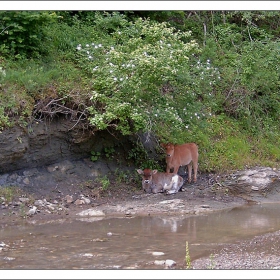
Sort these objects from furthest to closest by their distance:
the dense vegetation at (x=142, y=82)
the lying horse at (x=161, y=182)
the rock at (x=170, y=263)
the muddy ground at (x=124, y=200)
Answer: the lying horse at (x=161, y=182) < the dense vegetation at (x=142, y=82) < the muddy ground at (x=124, y=200) < the rock at (x=170, y=263)

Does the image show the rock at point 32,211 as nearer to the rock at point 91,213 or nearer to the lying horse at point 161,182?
the rock at point 91,213

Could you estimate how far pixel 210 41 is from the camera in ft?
63.5

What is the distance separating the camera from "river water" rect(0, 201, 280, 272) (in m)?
8.86

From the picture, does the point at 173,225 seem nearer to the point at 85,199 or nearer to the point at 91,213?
the point at 91,213

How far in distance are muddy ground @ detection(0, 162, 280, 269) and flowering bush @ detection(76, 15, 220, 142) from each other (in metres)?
1.67

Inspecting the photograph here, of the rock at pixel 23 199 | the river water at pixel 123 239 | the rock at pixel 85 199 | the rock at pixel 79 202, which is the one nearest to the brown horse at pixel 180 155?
the river water at pixel 123 239

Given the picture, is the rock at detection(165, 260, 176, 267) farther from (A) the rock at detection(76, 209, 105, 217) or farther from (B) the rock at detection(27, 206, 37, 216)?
(B) the rock at detection(27, 206, 37, 216)

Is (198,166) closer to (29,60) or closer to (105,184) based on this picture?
(105,184)

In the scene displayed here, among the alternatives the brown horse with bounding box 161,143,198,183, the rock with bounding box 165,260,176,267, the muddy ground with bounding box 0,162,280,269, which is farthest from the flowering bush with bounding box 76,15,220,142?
the rock with bounding box 165,260,176,267

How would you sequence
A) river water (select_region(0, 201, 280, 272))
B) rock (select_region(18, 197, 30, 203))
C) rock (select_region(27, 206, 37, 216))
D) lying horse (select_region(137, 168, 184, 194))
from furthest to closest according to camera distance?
lying horse (select_region(137, 168, 184, 194)) < rock (select_region(18, 197, 30, 203)) < rock (select_region(27, 206, 37, 216)) < river water (select_region(0, 201, 280, 272))

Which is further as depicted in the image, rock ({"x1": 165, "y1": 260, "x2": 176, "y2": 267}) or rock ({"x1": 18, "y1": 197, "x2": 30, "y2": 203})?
rock ({"x1": 18, "y1": 197, "x2": 30, "y2": 203})

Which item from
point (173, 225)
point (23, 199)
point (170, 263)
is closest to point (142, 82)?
point (173, 225)

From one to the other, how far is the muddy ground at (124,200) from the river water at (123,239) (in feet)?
1.33

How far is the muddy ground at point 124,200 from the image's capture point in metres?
12.3
